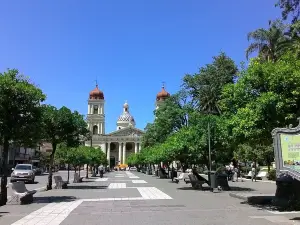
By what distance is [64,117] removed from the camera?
24578 millimetres

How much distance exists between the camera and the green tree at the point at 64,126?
2442cm

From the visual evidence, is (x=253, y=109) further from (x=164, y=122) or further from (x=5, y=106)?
(x=164, y=122)

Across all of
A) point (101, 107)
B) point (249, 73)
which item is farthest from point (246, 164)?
point (101, 107)

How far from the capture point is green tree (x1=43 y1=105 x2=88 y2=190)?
80.1ft

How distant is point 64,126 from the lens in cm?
2473

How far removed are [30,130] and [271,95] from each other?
9.11 metres

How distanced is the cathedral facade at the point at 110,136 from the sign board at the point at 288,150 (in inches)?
5562

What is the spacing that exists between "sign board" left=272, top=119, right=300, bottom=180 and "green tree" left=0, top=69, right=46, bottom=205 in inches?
367

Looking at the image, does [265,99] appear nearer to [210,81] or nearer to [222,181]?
[222,181]

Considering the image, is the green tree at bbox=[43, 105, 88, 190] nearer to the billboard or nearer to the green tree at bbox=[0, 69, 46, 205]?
the green tree at bbox=[0, 69, 46, 205]

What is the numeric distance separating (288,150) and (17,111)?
1009cm

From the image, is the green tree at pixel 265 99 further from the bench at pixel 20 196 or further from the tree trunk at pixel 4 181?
the tree trunk at pixel 4 181

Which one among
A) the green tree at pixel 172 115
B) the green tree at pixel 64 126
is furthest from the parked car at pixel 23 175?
the green tree at pixel 172 115

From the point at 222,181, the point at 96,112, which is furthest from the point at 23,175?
the point at 96,112
